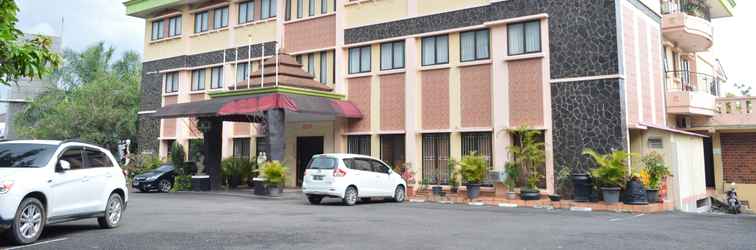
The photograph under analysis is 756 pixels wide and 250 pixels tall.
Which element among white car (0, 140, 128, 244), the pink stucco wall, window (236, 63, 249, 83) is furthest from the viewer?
window (236, 63, 249, 83)

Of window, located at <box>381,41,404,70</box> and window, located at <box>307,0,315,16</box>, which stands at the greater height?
window, located at <box>307,0,315,16</box>

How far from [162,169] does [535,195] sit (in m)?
15.4

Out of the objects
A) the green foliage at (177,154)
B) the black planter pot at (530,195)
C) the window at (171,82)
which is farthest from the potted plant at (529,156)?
the window at (171,82)

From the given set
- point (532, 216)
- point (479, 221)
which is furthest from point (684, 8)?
point (479, 221)

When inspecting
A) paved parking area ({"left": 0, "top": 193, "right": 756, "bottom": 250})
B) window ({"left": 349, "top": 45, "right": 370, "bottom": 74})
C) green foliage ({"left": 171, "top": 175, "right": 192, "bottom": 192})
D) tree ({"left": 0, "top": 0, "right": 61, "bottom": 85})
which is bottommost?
paved parking area ({"left": 0, "top": 193, "right": 756, "bottom": 250})

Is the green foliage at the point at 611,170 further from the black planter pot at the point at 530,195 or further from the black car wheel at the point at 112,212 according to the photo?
the black car wheel at the point at 112,212

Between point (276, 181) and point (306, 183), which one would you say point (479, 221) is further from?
point (276, 181)

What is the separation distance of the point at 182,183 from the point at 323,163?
963 cm

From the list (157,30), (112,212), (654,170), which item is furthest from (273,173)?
(157,30)

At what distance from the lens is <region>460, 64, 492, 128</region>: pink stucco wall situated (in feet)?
63.2

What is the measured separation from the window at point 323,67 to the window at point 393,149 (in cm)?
408

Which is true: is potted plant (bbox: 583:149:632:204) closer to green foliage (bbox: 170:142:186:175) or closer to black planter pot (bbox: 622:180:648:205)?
black planter pot (bbox: 622:180:648:205)

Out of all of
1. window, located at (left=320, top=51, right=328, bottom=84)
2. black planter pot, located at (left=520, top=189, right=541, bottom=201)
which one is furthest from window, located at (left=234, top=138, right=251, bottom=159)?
black planter pot, located at (left=520, top=189, right=541, bottom=201)

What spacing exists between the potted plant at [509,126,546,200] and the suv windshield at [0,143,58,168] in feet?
42.5
